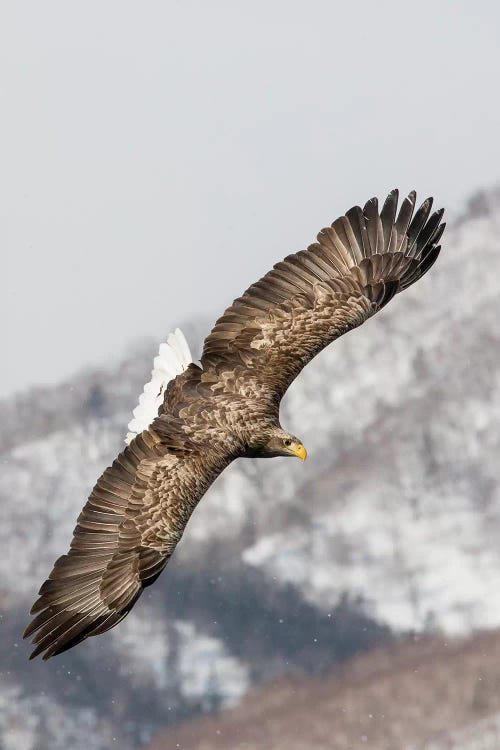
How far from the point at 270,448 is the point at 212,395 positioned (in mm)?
973

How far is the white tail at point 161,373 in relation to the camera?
15977 millimetres

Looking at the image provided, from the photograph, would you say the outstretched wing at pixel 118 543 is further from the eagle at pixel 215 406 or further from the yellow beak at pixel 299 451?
the yellow beak at pixel 299 451

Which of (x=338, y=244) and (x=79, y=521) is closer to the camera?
(x=79, y=521)

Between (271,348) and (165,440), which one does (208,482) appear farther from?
(271,348)

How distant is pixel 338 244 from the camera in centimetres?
1678

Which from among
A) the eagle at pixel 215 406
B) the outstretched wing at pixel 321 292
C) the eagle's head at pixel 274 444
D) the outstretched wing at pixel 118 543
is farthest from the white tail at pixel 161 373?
the eagle's head at pixel 274 444

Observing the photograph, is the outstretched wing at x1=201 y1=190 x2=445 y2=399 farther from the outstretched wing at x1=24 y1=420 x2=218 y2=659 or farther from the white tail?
the outstretched wing at x1=24 y1=420 x2=218 y2=659

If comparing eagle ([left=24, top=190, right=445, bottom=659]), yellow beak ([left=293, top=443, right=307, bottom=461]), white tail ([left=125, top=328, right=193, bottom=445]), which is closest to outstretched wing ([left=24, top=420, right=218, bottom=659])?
eagle ([left=24, top=190, right=445, bottom=659])

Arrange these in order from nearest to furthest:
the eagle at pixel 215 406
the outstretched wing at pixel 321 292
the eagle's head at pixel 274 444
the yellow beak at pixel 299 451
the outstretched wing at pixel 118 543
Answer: the outstretched wing at pixel 118 543 → the eagle at pixel 215 406 → the eagle's head at pixel 274 444 → the yellow beak at pixel 299 451 → the outstretched wing at pixel 321 292

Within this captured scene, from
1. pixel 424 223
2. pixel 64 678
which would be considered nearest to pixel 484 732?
pixel 64 678

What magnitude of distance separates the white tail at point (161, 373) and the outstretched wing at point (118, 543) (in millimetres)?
1200

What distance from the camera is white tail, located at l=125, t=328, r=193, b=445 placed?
16.0 m

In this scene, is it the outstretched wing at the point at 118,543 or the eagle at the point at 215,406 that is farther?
the eagle at the point at 215,406

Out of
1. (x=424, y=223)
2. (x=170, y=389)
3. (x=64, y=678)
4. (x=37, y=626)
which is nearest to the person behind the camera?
(x=37, y=626)
